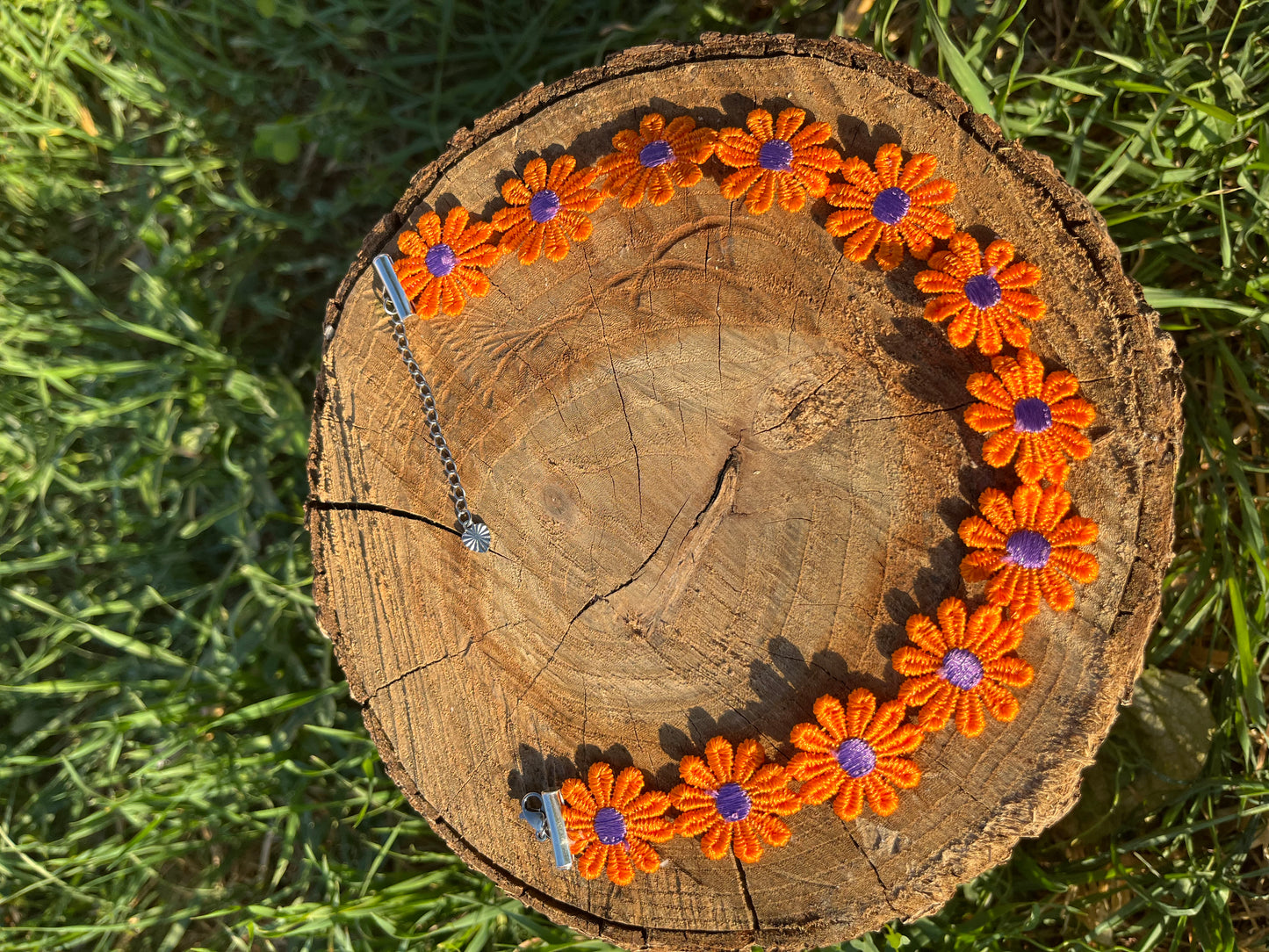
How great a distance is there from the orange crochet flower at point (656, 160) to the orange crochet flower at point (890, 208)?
31 centimetres

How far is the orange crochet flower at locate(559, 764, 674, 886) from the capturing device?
170cm

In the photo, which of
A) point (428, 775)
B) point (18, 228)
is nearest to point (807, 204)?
point (428, 775)

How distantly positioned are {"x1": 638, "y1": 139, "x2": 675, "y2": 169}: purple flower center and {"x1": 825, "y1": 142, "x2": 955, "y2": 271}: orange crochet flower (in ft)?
1.18

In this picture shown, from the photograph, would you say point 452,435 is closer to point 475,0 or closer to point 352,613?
point 352,613

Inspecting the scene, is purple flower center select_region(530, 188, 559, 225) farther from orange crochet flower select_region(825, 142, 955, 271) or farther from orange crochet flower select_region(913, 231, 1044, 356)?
orange crochet flower select_region(913, 231, 1044, 356)

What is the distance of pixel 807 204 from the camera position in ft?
5.80

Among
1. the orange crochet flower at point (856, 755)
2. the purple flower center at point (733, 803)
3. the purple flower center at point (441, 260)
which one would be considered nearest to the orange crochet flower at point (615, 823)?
the purple flower center at point (733, 803)

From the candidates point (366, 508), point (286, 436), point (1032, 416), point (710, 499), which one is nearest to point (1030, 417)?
point (1032, 416)

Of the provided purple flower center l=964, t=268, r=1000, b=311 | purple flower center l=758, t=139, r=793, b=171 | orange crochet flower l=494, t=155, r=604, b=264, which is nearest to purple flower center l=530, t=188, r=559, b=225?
orange crochet flower l=494, t=155, r=604, b=264

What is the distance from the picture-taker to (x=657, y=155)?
5.70 feet

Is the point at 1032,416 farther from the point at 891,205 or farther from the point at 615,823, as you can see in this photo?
the point at 615,823

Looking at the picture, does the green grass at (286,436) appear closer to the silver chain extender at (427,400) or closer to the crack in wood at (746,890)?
the crack in wood at (746,890)

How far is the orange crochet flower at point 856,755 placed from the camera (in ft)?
5.33

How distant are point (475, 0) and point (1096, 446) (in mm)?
2299
